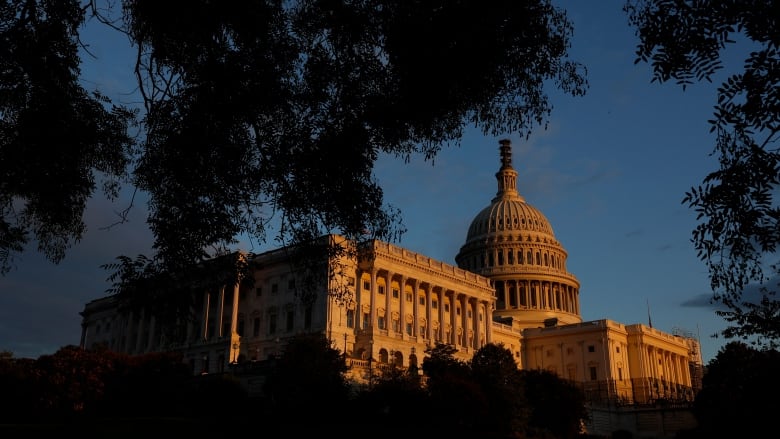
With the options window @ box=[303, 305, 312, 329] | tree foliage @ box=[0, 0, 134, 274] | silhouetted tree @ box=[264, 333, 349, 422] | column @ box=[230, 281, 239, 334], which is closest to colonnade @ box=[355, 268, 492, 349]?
window @ box=[303, 305, 312, 329]

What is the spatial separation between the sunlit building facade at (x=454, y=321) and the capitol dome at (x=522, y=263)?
23cm

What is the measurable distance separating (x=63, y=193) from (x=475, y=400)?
3670 centimetres

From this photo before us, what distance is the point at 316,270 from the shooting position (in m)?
20.1

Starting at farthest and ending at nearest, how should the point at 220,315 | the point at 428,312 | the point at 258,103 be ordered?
the point at 428,312 < the point at 220,315 < the point at 258,103

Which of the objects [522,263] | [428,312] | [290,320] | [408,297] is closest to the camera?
[290,320]

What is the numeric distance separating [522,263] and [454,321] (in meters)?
46.5

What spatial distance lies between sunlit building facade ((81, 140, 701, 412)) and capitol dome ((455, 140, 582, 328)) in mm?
226

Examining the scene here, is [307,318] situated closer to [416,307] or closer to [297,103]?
[416,307]

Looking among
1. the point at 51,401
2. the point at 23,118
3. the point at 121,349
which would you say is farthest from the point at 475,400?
the point at 121,349

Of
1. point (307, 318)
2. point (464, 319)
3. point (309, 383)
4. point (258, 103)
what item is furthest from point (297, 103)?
point (464, 319)

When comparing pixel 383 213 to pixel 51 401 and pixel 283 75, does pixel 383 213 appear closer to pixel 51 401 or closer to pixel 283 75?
pixel 283 75

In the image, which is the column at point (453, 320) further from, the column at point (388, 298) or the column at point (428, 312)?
the column at point (388, 298)

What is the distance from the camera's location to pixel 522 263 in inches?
5615

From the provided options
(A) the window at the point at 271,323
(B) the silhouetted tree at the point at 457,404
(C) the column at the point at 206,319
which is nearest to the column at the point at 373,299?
(A) the window at the point at 271,323
